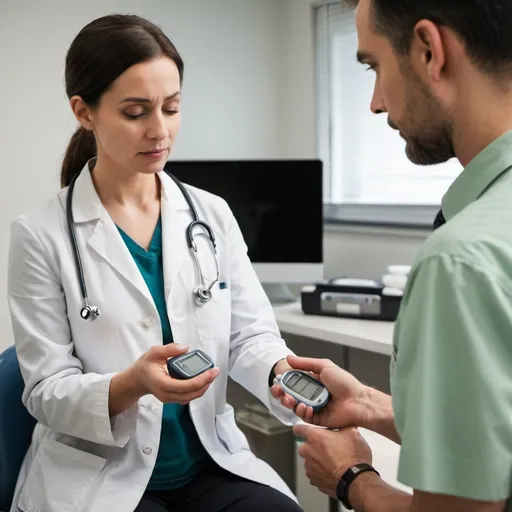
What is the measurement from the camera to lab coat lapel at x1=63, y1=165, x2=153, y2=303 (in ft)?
4.50

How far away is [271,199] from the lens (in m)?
2.55

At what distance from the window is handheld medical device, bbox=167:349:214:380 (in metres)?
1.60

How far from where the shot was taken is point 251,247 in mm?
2576

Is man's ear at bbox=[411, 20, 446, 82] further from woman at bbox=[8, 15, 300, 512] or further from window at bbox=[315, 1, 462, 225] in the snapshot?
window at bbox=[315, 1, 462, 225]

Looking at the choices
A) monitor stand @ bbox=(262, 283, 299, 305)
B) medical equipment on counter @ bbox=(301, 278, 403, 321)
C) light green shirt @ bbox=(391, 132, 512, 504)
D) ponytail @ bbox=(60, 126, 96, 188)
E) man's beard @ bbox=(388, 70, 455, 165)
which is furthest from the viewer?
monitor stand @ bbox=(262, 283, 299, 305)

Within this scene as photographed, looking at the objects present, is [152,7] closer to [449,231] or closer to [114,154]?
[114,154]

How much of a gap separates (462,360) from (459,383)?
0.03m

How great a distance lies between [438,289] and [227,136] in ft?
7.72

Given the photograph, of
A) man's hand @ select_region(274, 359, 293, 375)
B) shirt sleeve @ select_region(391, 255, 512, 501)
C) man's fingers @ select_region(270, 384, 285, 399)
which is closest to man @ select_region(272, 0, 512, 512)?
shirt sleeve @ select_region(391, 255, 512, 501)

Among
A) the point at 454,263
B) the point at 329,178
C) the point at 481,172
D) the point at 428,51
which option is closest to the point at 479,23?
the point at 428,51

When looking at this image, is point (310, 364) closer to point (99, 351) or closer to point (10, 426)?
point (99, 351)

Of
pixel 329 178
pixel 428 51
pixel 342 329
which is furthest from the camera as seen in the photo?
pixel 329 178

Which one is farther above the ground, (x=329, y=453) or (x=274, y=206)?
(x=274, y=206)

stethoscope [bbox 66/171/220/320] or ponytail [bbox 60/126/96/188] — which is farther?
ponytail [bbox 60/126/96/188]
